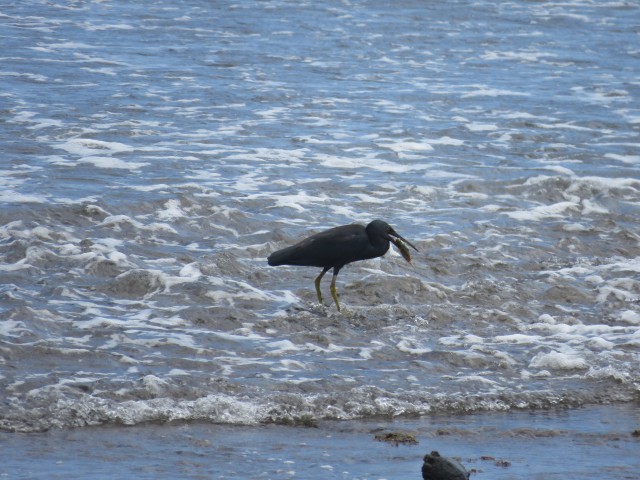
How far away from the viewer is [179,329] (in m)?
8.66

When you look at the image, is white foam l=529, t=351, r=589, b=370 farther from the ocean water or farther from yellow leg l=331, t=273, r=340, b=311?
yellow leg l=331, t=273, r=340, b=311


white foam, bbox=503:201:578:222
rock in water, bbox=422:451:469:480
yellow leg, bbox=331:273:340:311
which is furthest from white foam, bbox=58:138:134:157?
rock in water, bbox=422:451:469:480

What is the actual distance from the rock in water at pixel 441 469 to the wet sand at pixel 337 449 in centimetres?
24

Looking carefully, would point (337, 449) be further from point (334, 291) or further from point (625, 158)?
point (625, 158)

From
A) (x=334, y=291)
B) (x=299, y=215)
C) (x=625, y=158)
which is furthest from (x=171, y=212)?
(x=625, y=158)

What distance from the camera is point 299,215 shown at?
1194 centimetres

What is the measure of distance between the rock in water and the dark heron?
3.78 metres

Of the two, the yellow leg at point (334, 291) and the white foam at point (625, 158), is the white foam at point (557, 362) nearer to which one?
the yellow leg at point (334, 291)

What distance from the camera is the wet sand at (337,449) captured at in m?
5.96

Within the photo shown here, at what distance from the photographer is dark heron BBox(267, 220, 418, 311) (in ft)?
31.0

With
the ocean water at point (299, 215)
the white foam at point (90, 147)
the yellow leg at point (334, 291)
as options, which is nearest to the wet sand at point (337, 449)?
the ocean water at point (299, 215)

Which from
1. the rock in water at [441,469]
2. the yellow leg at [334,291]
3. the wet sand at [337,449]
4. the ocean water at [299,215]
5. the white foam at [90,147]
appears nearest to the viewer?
the rock in water at [441,469]

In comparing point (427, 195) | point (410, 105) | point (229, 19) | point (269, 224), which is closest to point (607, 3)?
point (229, 19)

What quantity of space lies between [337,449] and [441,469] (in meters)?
0.99
